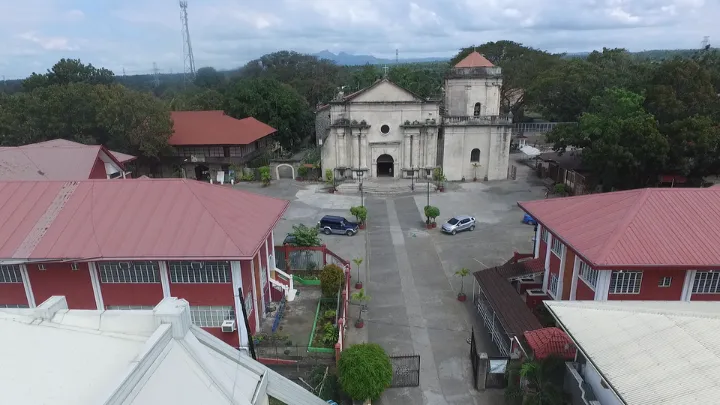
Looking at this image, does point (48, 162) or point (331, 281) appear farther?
point (48, 162)

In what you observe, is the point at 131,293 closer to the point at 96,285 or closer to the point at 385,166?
the point at 96,285

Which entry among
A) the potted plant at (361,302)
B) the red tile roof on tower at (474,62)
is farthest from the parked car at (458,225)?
the red tile roof on tower at (474,62)

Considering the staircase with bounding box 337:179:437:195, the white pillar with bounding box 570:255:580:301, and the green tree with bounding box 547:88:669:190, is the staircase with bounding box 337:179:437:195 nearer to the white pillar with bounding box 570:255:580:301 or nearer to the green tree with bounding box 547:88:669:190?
the green tree with bounding box 547:88:669:190

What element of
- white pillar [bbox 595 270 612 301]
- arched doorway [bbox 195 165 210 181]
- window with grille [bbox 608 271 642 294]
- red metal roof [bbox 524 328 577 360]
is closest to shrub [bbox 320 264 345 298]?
red metal roof [bbox 524 328 577 360]

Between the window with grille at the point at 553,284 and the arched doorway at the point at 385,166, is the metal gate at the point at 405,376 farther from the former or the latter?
the arched doorway at the point at 385,166

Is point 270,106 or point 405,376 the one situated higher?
point 270,106

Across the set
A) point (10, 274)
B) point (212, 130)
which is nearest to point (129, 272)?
point (10, 274)

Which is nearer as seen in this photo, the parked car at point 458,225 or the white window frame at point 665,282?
the white window frame at point 665,282
